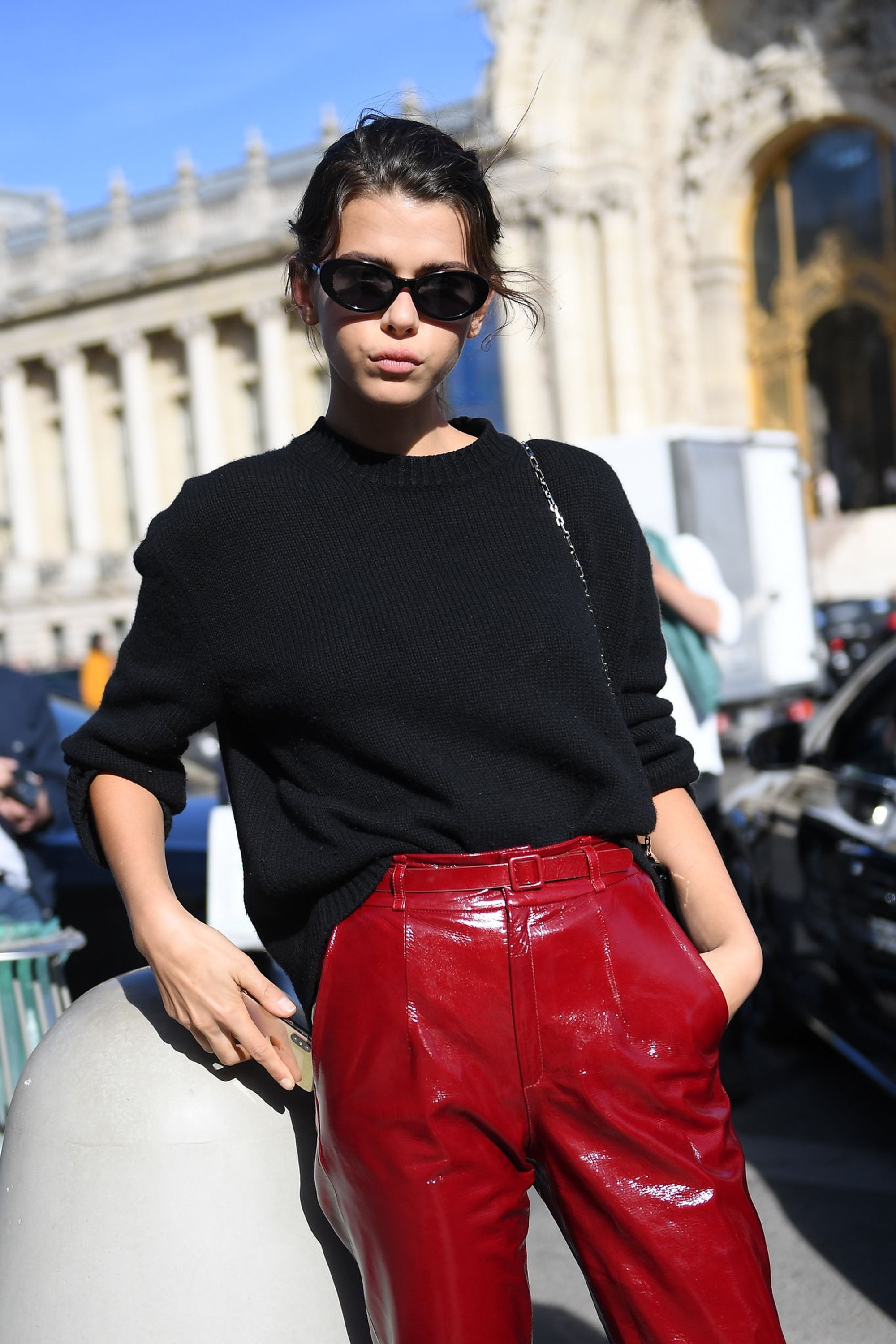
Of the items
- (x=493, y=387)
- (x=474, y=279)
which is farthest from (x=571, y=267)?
(x=474, y=279)

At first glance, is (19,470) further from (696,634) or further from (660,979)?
(660,979)

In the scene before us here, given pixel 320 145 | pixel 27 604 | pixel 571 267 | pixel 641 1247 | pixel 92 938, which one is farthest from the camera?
pixel 27 604

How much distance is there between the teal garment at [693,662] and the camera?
4.59 meters

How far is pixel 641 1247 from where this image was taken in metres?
1.50

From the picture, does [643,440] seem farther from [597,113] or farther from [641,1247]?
[597,113]

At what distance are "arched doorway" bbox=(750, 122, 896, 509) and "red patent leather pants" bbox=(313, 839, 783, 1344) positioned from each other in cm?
2422

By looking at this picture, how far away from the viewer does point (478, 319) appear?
1838 millimetres

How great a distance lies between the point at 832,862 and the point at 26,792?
2.47 m

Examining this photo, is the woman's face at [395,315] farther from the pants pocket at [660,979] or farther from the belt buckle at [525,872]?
the pants pocket at [660,979]

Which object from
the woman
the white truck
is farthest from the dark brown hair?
the white truck

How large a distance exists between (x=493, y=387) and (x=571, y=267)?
2603 millimetres

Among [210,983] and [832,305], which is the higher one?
[832,305]

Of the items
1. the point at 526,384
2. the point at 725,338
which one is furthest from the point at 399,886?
the point at 725,338

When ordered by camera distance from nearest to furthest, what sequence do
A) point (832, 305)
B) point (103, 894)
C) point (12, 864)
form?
1. point (12, 864)
2. point (103, 894)
3. point (832, 305)
